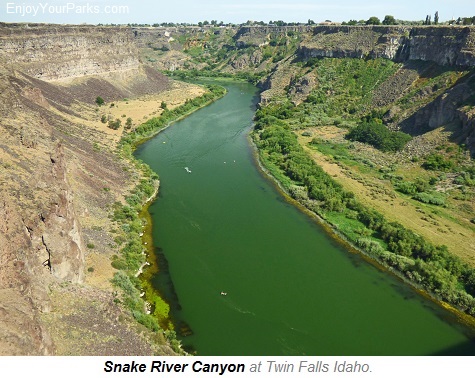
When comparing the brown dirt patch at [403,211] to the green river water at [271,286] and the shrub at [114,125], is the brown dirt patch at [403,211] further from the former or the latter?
the shrub at [114,125]

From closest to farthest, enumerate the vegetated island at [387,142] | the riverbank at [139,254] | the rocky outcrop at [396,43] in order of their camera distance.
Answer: the riverbank at [139,254] < the vegetated island at [387,142] < the rocky outcrop at [396,43]

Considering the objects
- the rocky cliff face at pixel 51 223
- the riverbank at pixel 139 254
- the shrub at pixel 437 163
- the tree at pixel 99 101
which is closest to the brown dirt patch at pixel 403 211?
the shrub at pixel 437 163

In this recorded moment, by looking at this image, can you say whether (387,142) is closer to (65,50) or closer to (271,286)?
(271,286)

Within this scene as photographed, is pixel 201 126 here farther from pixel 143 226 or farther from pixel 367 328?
pixel 367 328

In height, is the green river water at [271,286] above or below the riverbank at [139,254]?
below

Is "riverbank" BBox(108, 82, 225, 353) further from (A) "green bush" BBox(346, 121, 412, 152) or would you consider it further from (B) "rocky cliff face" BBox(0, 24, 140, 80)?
(A) "green bush" BBox(346, 121, 412, 152)

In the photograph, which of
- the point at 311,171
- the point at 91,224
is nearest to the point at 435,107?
the point at 311,171
